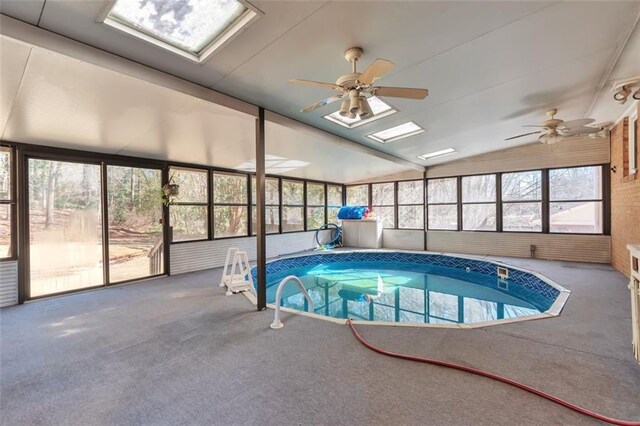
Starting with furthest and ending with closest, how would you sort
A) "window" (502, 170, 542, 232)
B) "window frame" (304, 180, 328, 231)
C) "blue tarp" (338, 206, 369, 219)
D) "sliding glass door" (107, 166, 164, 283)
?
"blue tarp" (338, 206, 369, 219)
"window frame" (304, 180, 328, 231)
"window" (502, 170, 542, 232)
"sliding glass door" (107, 166, 164, 283)

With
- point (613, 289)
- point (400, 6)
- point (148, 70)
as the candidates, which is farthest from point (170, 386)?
point (613, 289)

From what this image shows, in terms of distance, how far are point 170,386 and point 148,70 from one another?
2900mm

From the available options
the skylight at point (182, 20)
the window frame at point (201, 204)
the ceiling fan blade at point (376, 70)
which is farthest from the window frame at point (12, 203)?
the ceiling fan blade at point (376, 70)

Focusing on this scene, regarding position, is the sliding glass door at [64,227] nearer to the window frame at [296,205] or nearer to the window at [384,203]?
the window frame at [296,205]

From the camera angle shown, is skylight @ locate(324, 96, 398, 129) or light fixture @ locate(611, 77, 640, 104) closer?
light fixture @ locate(611, 77, 640, 104)

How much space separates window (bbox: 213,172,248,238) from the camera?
6930 mm

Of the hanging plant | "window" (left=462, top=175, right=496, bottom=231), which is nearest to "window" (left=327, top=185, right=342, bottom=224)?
"window" (left=462, top=175, right=496, bottom=231)

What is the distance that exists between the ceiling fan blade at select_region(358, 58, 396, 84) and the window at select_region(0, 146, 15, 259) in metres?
5.36

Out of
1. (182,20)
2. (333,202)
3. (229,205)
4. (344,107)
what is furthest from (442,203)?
(182,20)

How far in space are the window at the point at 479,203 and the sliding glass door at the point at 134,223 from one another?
27.6 feet

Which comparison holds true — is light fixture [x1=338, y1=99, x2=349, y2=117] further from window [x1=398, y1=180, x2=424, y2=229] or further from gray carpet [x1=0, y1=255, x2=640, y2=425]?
window [x1=398, y1=180, x2=424, y2=229]

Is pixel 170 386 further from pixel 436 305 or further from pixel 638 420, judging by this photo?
pixel 436 305

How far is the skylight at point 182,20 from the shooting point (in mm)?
2100

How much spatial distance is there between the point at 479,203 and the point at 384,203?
3.09 metres
